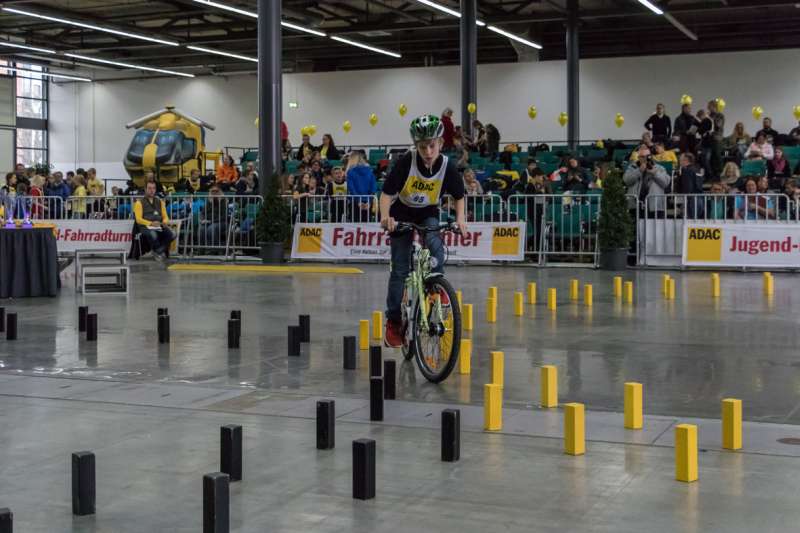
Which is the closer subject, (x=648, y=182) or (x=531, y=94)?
(x=648, y=182)

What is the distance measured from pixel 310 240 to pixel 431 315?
15211 mm

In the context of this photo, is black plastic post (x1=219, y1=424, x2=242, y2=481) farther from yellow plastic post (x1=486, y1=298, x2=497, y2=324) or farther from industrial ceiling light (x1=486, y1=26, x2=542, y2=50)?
industrial ceiling light (x1=486, y1=26, x2=542, y2=50)

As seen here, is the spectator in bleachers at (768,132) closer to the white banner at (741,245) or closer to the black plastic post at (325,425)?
the white banner at (741,245)

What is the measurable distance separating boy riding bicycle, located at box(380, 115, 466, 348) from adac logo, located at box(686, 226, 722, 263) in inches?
495

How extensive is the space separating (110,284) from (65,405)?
9.24 m

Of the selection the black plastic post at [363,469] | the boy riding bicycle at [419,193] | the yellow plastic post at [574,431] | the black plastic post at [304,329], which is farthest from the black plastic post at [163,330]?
the black plastic post at [363,469]

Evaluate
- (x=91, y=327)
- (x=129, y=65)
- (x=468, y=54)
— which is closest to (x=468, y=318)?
(x=91, y=327)

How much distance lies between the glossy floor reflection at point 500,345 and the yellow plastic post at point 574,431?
4.66ft

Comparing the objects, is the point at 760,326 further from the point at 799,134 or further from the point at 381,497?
the point at 799,134

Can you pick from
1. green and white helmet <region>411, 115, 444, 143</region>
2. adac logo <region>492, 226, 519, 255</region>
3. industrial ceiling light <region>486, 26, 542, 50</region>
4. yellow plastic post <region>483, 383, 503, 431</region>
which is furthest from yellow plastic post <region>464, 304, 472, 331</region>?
industrial ceiling light <region>486, 26, 542, 50</region>

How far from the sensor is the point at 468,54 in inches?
1206

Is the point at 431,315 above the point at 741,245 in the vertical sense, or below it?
below

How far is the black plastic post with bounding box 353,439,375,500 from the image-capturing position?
4535 mm

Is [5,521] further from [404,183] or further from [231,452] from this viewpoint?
[404,183]
